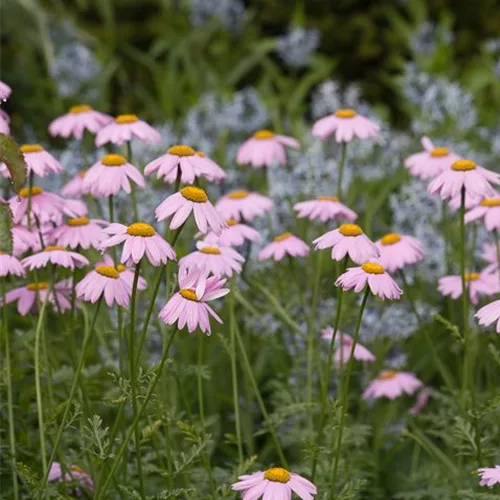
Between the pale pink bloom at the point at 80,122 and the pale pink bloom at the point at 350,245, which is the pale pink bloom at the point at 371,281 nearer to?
the pale pink bloom at the point at 350,245

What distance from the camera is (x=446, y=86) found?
448cm

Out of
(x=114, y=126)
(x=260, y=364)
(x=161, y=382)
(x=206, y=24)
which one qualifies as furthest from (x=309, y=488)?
(x=206, y=24)

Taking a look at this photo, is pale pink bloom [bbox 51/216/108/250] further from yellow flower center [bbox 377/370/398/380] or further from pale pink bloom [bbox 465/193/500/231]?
yellow flower center [bbox 377/370/398/380]

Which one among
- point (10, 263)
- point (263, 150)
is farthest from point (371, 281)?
point (263, 150)

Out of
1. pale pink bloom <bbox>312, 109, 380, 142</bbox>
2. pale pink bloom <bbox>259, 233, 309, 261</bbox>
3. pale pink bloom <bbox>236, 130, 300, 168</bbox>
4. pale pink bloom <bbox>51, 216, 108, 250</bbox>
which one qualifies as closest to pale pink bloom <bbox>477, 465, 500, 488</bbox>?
pale pink bloom <bbox>259, 233, 309, 261</bbox>

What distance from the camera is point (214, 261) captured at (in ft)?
7.34

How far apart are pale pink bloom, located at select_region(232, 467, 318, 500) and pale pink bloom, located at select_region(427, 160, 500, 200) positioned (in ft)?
2.17

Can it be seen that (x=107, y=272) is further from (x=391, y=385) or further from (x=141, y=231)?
(x=391, y=385)

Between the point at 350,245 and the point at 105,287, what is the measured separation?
435 mm

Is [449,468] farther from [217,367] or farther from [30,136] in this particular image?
[30,136]

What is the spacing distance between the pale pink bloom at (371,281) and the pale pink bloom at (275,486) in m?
0.32

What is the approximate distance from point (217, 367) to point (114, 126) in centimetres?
113

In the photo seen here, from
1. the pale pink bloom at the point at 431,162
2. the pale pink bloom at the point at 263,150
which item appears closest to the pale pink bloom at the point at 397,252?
the pale pink bloom at the point at 431,162

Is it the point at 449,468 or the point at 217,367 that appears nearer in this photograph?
the point at 449,468
